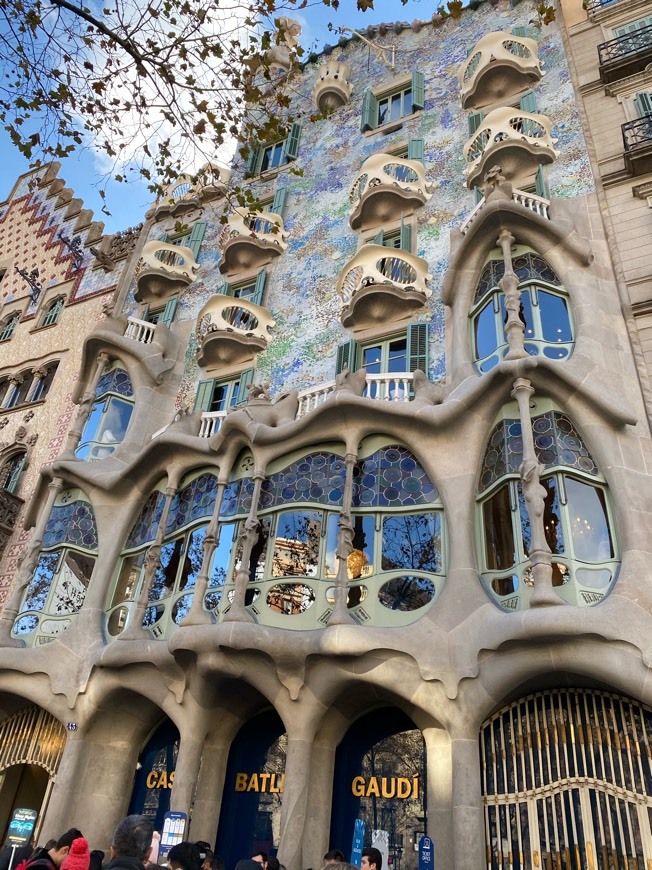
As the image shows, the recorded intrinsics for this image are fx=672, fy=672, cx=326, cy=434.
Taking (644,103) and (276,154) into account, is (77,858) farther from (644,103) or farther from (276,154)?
(276,154)

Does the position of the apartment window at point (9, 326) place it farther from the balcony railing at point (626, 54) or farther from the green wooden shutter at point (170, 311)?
the balcony railing at point (626, 54)

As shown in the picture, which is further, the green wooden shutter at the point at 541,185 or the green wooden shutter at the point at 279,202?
the green wooden shutter at the point at 279,202

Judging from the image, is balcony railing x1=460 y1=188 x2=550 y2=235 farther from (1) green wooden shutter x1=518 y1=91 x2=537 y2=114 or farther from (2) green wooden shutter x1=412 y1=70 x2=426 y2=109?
(2) green wooden shutter x1=412 y1=70 x2=426 y2=109

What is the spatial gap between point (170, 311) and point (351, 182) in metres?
6.08

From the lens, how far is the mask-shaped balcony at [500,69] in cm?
1605

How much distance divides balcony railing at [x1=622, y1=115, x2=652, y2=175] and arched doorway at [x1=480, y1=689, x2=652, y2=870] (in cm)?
990

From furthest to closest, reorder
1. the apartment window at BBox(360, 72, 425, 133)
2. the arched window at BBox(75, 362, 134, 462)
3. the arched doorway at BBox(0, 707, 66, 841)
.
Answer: the apartment window at BBox(360, 72, 425, 133)
the arched window at BBox(75, 362, 134, 462)
the arched doorway at BBox(0, 707, 66, 841)

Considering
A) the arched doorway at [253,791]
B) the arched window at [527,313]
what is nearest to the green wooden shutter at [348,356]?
the arched window at [527,313]

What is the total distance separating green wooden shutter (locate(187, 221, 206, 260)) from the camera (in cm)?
2016

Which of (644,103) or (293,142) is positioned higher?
(293,142)

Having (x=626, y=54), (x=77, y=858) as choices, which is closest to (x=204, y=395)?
(x=626, y=54)

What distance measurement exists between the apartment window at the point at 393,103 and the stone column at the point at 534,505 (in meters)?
11.8

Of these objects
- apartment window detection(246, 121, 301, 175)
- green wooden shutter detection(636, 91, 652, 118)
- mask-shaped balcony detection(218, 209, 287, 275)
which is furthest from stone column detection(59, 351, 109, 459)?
green wooden shutter detection(636, 91, 652, 118)

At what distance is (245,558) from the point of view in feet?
36.5
